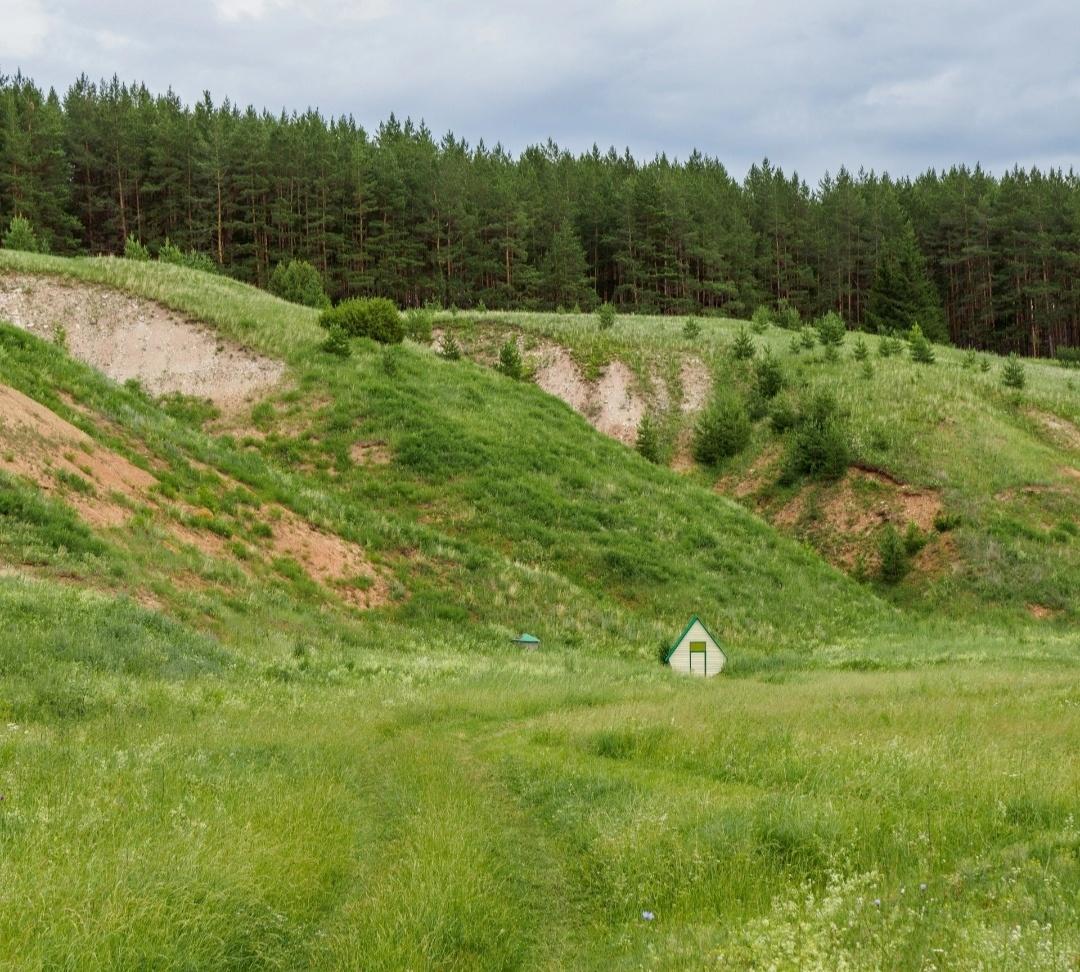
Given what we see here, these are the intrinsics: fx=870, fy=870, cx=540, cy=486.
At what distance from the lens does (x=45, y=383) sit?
23.5 m

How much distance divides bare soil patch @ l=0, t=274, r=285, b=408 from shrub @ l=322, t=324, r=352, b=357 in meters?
2.15

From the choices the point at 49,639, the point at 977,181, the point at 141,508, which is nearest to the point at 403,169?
the point at 977,181

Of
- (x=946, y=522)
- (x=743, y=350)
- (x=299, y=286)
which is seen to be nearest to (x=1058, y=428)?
(x=946, y=522)

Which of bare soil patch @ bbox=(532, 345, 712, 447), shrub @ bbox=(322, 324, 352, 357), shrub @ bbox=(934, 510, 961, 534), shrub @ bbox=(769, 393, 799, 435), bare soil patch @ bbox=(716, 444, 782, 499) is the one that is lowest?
shrub @ bbox=(934, 510, 961, 534)

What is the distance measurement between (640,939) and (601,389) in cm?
4339

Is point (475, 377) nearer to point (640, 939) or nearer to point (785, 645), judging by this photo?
point (785, 645)

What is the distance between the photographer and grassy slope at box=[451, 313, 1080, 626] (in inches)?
1186

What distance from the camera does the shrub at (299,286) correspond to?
58750 mm

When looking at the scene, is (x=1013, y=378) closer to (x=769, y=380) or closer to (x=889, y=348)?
(x=889, y=348)

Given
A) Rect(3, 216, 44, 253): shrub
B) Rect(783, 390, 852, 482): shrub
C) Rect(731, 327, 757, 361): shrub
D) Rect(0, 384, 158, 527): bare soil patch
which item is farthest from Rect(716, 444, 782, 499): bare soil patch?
Rect(3, 216, 44, 253): shrub

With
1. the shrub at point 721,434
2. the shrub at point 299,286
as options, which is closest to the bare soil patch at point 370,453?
the shrub at point 721,434

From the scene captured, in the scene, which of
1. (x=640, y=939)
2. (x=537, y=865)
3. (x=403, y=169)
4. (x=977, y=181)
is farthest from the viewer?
(x=977, y=181)

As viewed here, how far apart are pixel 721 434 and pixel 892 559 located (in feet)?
38.8

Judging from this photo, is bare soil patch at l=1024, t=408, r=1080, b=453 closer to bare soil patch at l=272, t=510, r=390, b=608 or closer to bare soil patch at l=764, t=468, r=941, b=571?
bare soil patch at l=764, t=468, r=941, b=571
